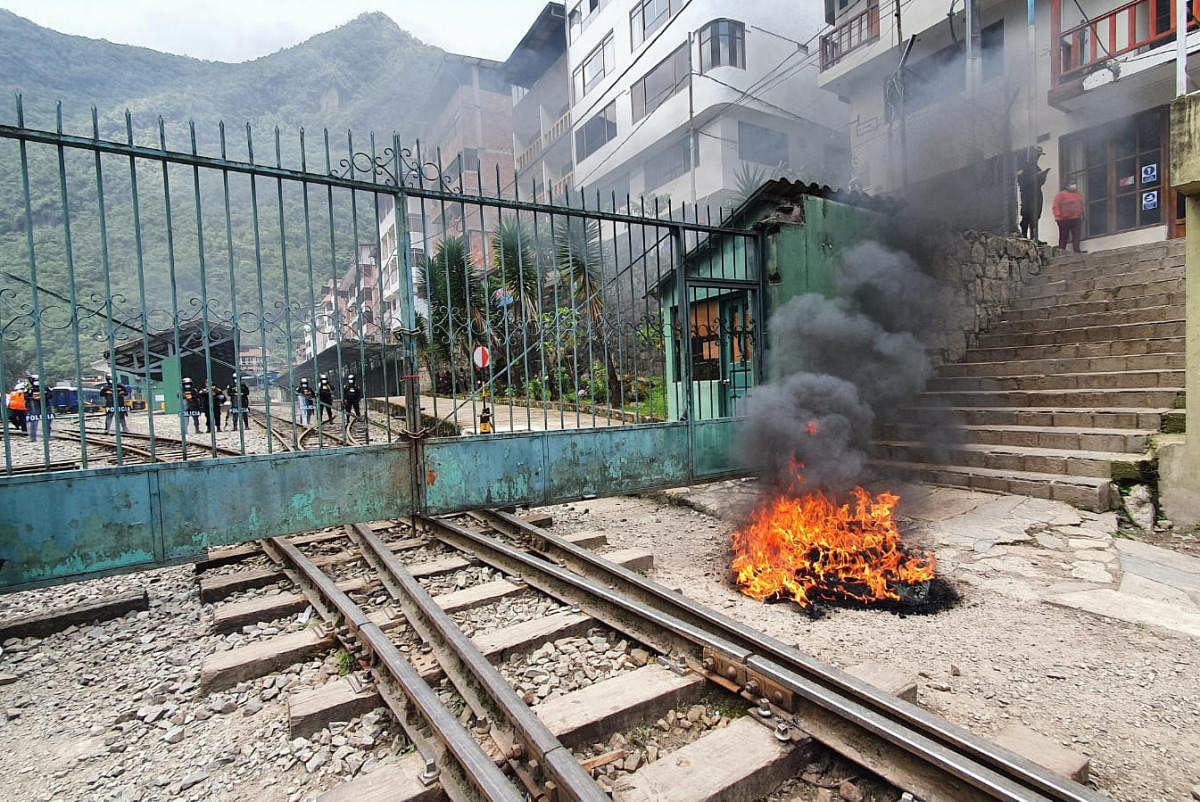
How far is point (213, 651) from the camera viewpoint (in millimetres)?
3883

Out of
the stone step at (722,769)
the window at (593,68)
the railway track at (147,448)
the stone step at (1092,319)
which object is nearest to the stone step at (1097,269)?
the stone step at (1092,319)

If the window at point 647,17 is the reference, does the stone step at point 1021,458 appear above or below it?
below

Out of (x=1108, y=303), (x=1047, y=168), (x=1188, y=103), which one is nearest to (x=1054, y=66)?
(x=1047, y=168)

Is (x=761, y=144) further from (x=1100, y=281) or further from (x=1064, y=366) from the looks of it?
(x=1064, y=366)

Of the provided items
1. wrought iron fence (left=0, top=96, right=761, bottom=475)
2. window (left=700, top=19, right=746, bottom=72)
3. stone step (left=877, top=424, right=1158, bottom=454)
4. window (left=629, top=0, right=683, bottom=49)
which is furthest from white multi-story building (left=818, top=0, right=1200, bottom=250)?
window (left=629, top=0, right=683, bottom=49)

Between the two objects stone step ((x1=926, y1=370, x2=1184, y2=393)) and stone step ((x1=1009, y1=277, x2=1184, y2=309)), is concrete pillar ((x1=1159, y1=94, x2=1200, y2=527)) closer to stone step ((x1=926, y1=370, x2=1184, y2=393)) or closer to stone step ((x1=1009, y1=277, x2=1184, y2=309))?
stone step ((x1=926, y1=370, x2=1184, y2=393))

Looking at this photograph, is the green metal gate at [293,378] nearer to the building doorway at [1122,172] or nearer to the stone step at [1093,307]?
the stone step at [1093,307]

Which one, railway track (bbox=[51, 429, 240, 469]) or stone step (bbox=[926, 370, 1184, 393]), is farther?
railway track (bbox=[51, 429, 240, 469])

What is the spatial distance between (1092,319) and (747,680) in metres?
9.46

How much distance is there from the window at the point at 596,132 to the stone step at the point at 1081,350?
79.1 feet

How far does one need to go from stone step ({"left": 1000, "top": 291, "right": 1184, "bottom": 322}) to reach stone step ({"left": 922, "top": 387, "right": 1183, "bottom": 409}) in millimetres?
2159

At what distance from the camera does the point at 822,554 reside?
5152mm

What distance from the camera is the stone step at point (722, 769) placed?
7.76ft

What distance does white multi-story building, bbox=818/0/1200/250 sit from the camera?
40.8 ft
